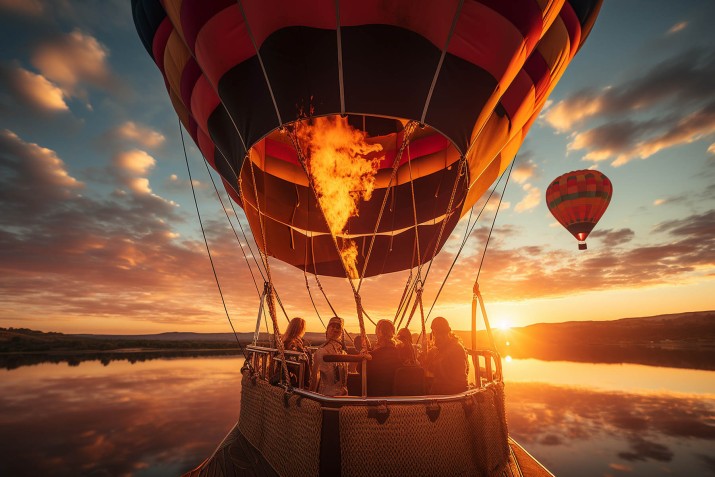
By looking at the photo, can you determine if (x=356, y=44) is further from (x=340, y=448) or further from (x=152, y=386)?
(x=152, y=386)

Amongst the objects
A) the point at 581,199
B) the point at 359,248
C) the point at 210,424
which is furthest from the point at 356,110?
the point at 581,199

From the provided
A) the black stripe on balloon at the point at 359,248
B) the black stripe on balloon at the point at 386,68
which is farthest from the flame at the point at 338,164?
the black stripe on balloon at the point at 386,68

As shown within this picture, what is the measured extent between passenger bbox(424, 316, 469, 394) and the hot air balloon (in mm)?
307

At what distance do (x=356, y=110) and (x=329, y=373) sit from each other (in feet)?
12.2

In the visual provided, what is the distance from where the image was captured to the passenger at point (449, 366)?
13.6 ft

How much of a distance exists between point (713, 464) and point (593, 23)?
1084cm

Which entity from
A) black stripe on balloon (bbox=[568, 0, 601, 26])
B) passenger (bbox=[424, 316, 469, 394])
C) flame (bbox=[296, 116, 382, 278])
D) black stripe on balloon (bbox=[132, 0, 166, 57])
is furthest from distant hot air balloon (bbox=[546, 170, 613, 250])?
black stripe on balloon (bbox=[132, 0, 166, 57])

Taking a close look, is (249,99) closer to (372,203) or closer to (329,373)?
(329,373)

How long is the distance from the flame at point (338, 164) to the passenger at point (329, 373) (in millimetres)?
3988

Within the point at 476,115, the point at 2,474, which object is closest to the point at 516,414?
the point at 476,115

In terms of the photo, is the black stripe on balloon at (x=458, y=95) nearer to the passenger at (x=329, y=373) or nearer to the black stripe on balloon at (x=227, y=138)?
the black stripe on balloon at (x=227, y=138)

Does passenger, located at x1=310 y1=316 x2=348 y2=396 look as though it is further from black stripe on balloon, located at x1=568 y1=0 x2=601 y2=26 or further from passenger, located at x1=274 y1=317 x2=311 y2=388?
black stripe on balloon, located at x1=568 y1=0 x2=601 y2=26

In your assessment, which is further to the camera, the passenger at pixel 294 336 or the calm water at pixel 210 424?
the calm water at pixel 210 424

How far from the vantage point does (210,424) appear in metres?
11.9
